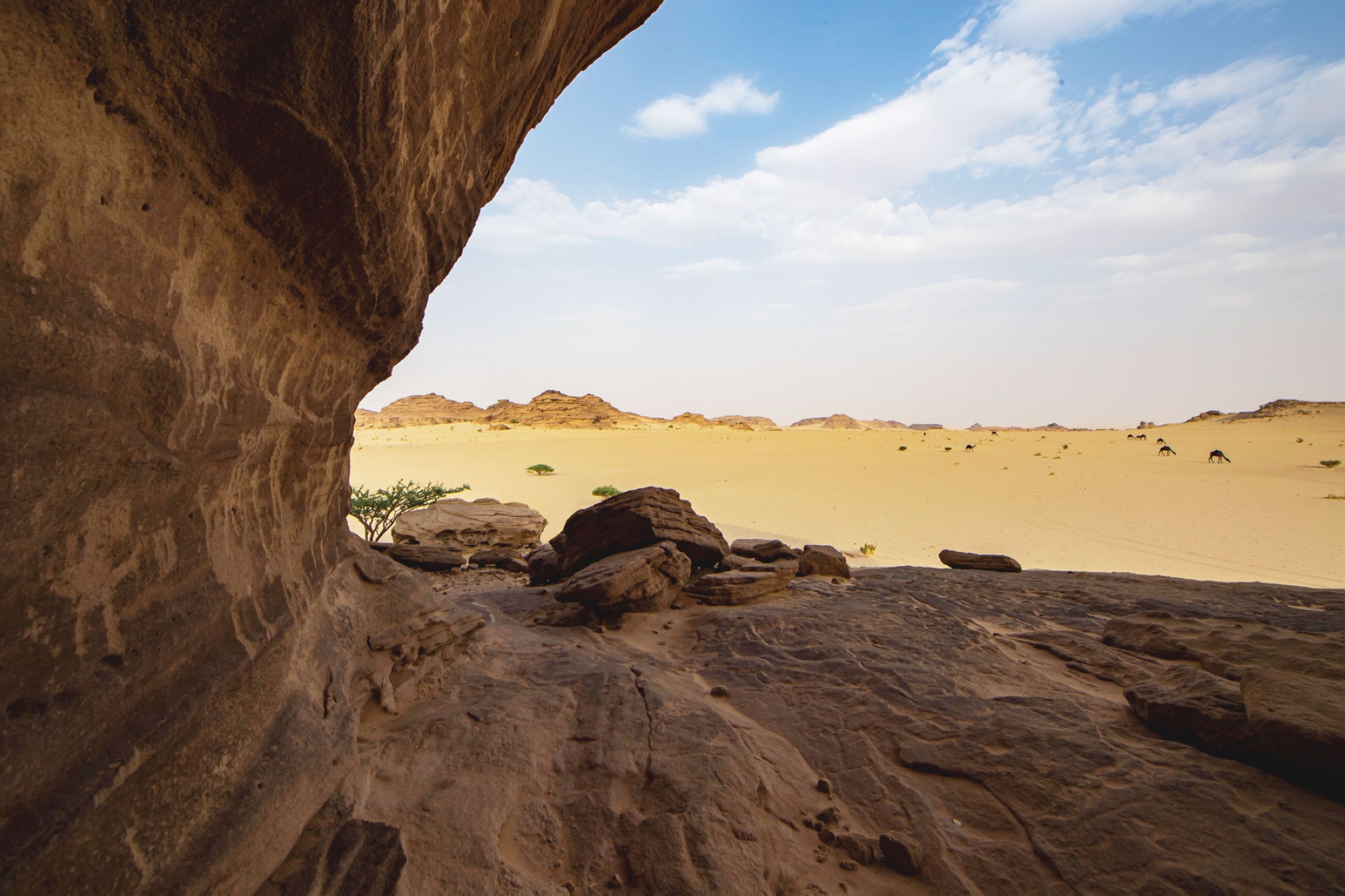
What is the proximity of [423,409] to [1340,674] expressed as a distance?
379 ft

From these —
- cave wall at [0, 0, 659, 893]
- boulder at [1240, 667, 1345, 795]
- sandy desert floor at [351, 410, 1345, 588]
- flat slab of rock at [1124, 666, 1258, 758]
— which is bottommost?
sandy desert floor at [351, 410, 1345, 588]

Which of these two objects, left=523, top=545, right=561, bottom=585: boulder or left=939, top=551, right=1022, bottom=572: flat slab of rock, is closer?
left=523, top=545, right=561, bottom=585: boulder

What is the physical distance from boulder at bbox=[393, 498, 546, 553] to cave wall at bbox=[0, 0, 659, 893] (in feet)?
26.4

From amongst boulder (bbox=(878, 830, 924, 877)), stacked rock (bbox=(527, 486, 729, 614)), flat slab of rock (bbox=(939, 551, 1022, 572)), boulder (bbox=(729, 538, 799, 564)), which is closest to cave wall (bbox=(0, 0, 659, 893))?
boulder (bbox=(878, 830, 924, 877))

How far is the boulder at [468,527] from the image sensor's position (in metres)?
11.1

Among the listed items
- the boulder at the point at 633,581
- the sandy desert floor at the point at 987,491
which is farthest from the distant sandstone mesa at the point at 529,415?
the boulder at the point at 633,581

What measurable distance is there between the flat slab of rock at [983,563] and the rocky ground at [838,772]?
355 centimetres

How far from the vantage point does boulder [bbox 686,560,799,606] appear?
6.81 metres

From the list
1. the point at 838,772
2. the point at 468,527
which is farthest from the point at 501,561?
the point at 838,772

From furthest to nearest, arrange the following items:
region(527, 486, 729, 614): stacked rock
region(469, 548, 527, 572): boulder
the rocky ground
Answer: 1. region(469, 548, 527, 572): boulder
2. region(527, 486, 729, 614): stacked rock
3. the rocky ground

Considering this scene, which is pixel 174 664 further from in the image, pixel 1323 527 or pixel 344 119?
pixel 1323 527

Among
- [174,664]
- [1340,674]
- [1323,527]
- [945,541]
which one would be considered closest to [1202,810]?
[1340,674]

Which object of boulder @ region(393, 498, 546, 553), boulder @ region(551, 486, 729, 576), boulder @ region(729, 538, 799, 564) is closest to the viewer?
boulder @ region(551, 486, 729, 576)

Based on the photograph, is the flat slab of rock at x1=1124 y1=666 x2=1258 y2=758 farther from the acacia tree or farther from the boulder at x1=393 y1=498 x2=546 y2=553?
the acacia tree
